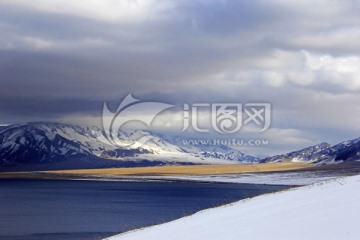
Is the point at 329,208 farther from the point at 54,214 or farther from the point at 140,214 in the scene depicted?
the point at 54,214

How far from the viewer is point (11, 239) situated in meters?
34.8

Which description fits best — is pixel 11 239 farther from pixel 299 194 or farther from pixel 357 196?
pixel 357 196

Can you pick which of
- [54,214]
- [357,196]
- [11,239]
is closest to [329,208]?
[357,196]

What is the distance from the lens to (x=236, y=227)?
1644 cm

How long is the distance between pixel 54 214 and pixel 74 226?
10878 mm

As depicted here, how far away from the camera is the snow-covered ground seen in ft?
43.9

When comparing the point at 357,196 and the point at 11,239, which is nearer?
the point at 357,196

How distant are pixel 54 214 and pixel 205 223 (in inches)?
1347

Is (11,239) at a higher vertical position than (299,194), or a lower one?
lower

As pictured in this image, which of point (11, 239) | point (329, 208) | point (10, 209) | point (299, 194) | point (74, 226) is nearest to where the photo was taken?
point (329, 208)

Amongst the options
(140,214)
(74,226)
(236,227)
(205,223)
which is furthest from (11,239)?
(236,227)

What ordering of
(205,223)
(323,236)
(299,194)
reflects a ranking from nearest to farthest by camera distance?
(323,236)
(205,223)
(299,194)

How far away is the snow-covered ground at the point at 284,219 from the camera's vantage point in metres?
13.4

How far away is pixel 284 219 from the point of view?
15594 millimetres
